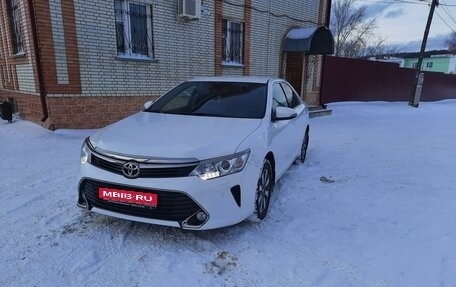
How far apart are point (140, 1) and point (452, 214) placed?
7.41m

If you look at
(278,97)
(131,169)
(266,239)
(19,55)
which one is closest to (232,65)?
(19,55)

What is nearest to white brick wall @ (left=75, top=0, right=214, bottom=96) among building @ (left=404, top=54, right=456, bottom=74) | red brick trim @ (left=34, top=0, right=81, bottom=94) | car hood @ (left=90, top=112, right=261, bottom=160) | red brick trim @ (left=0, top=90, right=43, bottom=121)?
red brick trim @ (left=34, top=0, right=81, bottom=94)

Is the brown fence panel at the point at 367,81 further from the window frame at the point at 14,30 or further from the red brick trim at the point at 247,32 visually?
the window frame at the point at 14,30

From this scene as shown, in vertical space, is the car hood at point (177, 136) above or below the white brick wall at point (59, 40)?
below

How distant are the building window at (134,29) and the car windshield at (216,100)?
14.0 ft

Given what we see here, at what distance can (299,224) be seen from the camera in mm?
3312

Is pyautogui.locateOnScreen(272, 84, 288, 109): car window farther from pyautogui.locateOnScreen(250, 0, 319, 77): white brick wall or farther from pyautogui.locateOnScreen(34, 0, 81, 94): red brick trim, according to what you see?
pyautogui.locateOnScreen(250, 0, 319, 77): white brick wall

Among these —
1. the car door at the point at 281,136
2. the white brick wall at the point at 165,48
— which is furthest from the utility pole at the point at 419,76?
the car door at the point at 281,136

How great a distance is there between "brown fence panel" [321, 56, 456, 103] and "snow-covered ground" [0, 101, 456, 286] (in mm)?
10593

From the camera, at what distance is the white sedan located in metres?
2.62

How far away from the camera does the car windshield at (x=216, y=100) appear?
369cm

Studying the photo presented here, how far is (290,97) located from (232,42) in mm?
6163

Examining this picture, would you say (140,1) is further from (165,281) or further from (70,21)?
(165,281)

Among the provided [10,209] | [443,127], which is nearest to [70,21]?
[10,209]
